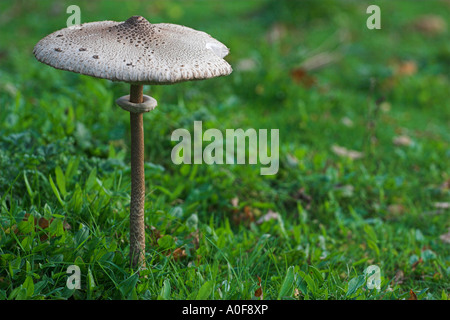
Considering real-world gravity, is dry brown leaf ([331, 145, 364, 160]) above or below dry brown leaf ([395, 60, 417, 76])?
below

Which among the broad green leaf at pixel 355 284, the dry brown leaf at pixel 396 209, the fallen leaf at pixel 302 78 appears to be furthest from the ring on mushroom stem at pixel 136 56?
the fallen leaf at pixel 302 78

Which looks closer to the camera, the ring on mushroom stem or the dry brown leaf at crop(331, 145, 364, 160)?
the ring on mushroom stem

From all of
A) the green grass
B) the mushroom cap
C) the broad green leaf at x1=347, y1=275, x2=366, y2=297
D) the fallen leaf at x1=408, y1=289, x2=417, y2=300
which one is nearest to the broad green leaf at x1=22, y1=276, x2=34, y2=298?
the green grass

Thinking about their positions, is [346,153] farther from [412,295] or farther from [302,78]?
[412,295]

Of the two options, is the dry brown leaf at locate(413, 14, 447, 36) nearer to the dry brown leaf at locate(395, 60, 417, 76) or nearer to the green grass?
the dry brown leaf at locate(395, 60, 417, 76)

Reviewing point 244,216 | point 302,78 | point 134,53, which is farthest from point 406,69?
point 134,53
